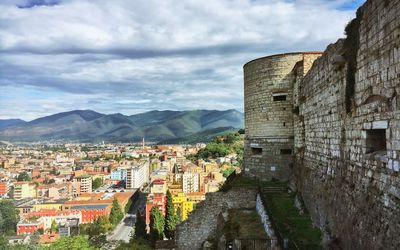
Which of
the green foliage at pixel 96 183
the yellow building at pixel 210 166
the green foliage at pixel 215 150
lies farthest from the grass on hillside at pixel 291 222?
the green foliage at pixel 96 183

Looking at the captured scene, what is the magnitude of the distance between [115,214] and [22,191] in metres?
53.6

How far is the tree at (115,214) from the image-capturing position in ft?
289

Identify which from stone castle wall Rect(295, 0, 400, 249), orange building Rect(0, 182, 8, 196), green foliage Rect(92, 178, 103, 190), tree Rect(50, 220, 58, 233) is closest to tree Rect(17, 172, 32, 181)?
orange building Rect(0, 182, 8, 196)

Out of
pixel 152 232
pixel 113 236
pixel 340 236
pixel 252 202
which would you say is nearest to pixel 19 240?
pixel 113 236

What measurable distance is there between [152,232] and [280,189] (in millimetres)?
26845

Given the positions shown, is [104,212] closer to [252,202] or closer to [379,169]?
[252,202]

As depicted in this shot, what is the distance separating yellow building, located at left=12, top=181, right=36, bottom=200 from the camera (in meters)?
127

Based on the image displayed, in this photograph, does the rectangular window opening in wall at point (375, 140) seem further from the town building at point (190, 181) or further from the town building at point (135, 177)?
the town building at point (135, 177)

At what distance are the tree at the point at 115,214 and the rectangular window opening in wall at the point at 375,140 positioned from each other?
84.4 m

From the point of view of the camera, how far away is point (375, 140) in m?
7.79

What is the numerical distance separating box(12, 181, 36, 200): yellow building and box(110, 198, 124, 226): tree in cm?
4967

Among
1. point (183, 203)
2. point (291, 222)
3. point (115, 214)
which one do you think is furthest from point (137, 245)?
point (115, 214)

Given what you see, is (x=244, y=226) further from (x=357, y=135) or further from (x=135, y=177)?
(x=135, y=177)

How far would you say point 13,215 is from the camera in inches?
3634
